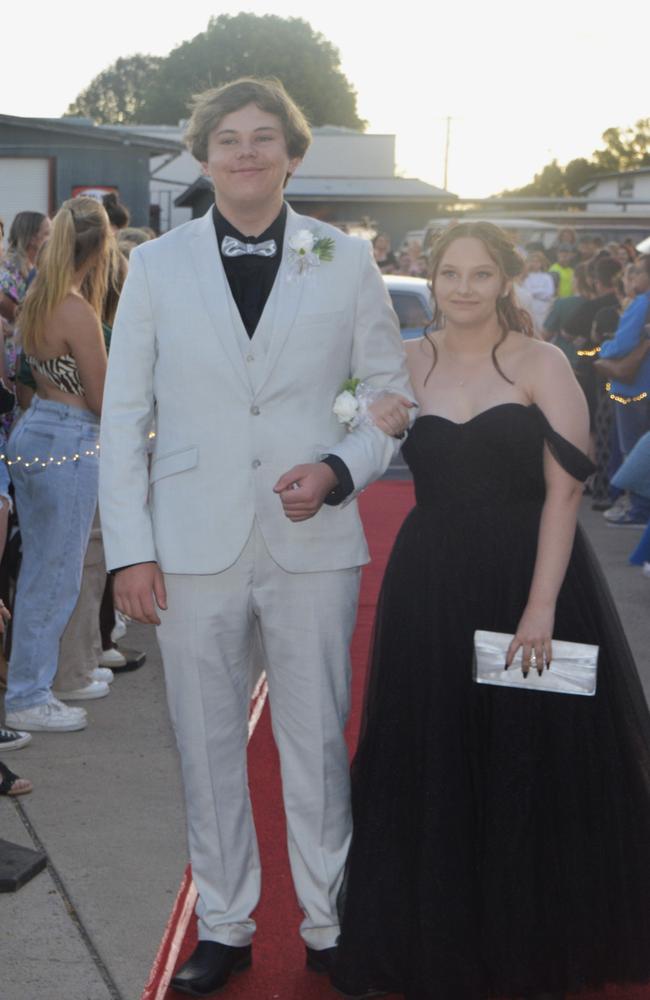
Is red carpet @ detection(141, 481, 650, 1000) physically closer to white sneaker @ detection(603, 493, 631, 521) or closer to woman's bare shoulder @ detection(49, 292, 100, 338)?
woman's bare shoulder @ detection(49, 292, 100, 338)

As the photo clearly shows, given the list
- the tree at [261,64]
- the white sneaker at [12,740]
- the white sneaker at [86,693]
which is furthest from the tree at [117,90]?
the white sneaker at [12,740]

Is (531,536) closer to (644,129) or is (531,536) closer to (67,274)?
(67,274)

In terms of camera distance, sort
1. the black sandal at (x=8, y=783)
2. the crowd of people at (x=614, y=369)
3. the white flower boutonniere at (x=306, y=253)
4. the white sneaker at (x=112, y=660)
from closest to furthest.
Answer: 1. the white flower boutonniere at (x=306, y=253)
2. the black sandal at (x=8, y=783)
3. the white sneaker at (x=112, y=660)
4. the crowd of people at (x=614, y=369)

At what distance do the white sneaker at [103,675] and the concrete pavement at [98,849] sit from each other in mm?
53

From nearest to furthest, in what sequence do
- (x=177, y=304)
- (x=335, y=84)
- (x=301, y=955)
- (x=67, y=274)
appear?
(x=177, y=304) → (x=301, y=955) → (x=67, y=274) → (x=335, y=84)

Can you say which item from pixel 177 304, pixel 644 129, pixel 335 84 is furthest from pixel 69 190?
pixel 644 129

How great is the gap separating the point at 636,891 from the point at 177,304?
1.85 m

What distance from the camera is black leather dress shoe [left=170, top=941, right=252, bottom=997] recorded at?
11.5ft

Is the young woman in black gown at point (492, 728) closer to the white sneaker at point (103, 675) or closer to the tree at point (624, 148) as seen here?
the white sneaker at point (103, 675)

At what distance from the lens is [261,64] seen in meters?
87.4

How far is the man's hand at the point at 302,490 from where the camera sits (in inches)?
123

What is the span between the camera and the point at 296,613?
11.1 feet

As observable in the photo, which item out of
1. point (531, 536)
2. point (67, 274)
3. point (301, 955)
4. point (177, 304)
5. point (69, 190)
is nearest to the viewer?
point (177, 304)

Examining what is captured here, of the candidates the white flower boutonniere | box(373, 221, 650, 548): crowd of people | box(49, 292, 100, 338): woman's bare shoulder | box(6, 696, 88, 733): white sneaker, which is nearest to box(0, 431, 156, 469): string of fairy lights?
box(49, 292, 100, 338): woman's bare shoulder
